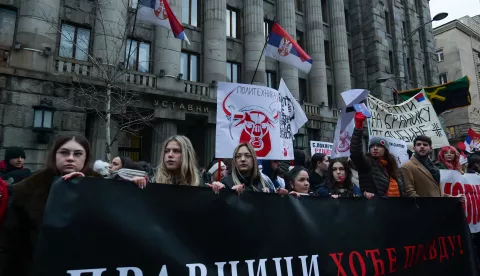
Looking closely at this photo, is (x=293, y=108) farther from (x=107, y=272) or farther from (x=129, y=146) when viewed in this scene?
(x=129, y=146)

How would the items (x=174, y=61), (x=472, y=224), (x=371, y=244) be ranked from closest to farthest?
1. (x=371, y=244)
2. (x=472, y=224)
3. (x=174, y=61)

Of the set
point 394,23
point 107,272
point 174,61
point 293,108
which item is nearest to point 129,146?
point 174,61

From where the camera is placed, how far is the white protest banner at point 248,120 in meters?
5.09

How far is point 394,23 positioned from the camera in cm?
2670

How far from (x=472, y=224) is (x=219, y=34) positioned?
14.7 m

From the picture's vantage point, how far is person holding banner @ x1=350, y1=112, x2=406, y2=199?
449cm

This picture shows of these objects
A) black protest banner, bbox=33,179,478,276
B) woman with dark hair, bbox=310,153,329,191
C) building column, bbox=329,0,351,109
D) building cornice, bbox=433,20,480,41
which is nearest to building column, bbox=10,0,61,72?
woman with dark hair, bbox=310,153,329,191

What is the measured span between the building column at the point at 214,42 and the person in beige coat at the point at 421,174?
12.5 metres

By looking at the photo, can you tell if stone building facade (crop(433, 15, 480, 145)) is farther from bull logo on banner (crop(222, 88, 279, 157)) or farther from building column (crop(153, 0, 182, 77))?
bull logo on banner (crop(222, 88, 279, 157))

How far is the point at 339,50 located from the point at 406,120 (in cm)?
1649

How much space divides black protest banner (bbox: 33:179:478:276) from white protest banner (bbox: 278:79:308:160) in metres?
2.49

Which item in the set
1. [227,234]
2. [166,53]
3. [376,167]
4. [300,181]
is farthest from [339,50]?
[227,234]

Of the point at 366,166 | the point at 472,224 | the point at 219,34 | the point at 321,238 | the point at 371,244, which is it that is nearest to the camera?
the point at 321,238

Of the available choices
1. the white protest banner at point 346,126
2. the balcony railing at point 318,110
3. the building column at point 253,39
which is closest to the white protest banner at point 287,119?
the white protest banner at point 346,126
